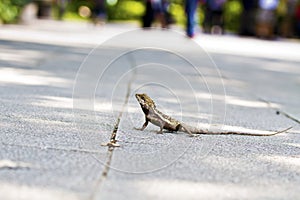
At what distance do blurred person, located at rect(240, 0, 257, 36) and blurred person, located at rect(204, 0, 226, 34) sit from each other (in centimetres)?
78

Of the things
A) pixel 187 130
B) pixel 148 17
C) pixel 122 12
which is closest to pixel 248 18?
pixel 148 17

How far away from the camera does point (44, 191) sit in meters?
3.27

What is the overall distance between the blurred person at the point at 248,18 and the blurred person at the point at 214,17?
78 centimetres

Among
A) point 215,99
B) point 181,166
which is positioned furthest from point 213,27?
point 181,166

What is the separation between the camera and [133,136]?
4.85 m

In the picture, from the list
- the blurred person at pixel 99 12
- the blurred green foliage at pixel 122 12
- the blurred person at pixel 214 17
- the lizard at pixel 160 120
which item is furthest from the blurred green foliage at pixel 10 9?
the blurred green foliage at pixel 122 12

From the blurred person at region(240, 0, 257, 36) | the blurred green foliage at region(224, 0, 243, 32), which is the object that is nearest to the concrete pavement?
the blurred person at region(240, 0, 257, 36)

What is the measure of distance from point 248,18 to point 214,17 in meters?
1.26

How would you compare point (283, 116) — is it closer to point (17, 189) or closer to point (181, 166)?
point (181, 166)

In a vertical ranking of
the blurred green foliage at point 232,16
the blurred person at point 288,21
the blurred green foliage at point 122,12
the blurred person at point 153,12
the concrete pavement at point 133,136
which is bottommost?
the blurred green foliage at point 122,12

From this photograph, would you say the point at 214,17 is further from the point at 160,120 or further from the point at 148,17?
the point at 160,120

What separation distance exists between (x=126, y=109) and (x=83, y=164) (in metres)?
2.48

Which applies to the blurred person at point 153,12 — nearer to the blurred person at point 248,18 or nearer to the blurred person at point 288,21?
the blurred person at point 248,18

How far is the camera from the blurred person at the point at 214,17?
1012 inches
